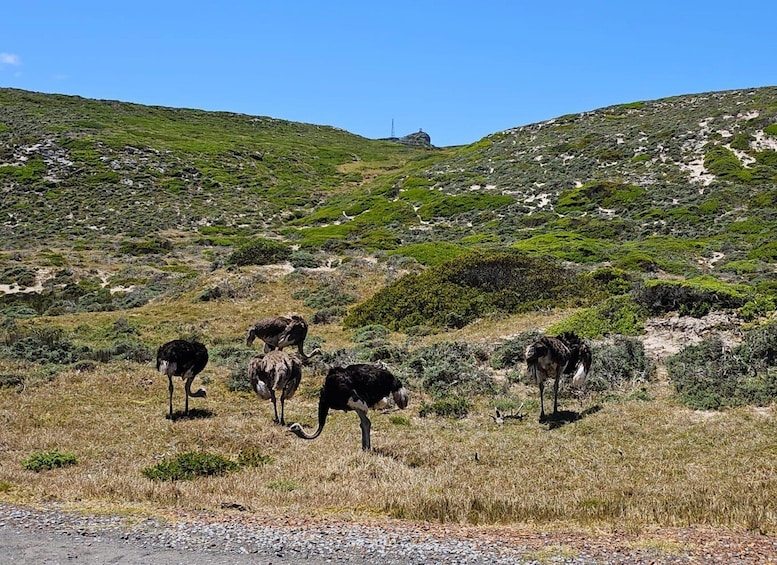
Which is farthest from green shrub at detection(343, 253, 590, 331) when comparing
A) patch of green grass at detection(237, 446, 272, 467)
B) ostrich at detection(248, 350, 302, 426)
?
patch of green grass at detection(237, 446, 272, 467)

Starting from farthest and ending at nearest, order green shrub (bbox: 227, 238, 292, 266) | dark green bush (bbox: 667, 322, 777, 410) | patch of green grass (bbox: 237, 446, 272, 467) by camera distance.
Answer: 1. green shrub (bbox: 227, 238, 292, 266)
2. dark green bush (bbox: 667, 322, 777, 410)
3. patch of green grass (bbox: 237, 446, 272, 467)

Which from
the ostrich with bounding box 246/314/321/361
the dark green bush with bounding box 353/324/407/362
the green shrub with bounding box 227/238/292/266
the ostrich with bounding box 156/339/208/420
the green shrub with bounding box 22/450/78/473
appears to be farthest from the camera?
the green shrub with bounding box 227/238/292/266

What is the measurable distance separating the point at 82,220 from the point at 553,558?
6107 centimetres

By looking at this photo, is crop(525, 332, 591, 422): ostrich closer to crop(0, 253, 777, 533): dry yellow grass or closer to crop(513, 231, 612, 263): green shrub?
crop(0, 253, 777, 533): dry yellow grass

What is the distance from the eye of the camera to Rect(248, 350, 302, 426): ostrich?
11969 millimetres

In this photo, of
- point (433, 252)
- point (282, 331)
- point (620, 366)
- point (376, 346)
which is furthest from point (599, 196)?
point (282, 331)

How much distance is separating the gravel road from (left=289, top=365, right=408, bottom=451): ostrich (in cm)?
334

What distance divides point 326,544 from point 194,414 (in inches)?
295

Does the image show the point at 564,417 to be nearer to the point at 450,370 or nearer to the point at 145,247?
the point at 450,370

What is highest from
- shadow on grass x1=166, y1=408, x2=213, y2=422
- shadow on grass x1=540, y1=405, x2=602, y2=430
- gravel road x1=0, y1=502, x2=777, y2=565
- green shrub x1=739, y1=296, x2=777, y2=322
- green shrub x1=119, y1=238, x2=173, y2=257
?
green shrub x1=119, y1=238, x2=173, y2=257

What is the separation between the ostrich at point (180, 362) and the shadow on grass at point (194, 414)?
9 centimetres

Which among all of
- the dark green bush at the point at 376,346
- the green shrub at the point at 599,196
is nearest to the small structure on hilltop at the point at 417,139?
the green shrub at the point at 599,196

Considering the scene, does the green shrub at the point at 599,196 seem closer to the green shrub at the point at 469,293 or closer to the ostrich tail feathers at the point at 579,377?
the green shrub at the point at 469,293

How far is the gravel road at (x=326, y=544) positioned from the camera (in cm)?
550
